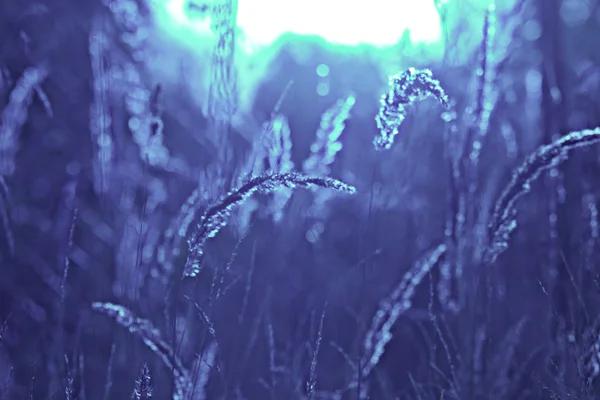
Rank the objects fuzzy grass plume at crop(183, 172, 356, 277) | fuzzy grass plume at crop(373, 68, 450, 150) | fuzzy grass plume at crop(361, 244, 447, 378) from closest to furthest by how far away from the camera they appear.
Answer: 1. fuzzy grass plume at crop(183, 172, 356, 277)
2. fuzzy grass plume at crop(373, 68, 450, 150)
3. fuzzy grass plume at crop(361, 244, 447, 378)

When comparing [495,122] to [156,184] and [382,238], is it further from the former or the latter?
[156,184]

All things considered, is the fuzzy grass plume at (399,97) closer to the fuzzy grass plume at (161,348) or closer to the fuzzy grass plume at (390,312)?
the fuzzy grass plume at (390,312)

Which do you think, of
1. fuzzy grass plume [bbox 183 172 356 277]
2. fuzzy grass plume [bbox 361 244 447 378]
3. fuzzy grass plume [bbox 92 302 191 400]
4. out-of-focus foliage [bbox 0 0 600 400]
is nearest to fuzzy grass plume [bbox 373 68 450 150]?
out-of-focus foliage [bbox 0 0 600 400]

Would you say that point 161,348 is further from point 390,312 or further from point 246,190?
point 390,312

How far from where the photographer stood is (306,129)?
310 centimetres

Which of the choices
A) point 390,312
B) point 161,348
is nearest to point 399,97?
point 390,312

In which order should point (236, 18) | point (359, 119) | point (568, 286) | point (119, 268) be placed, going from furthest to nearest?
point (359, 119) → point (119, 268) → point (568, 286) → point (236, 18)

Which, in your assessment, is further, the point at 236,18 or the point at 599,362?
the point at 236,18

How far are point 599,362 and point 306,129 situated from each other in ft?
6.84

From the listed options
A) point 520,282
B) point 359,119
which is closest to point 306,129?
point 359,119

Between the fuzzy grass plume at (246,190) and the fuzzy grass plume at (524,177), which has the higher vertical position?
the fuzzy grass plume at (524,177)

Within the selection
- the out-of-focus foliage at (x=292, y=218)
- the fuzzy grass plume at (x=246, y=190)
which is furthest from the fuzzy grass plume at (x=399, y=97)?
the fuzzy grass plume at (x=246, y=190)

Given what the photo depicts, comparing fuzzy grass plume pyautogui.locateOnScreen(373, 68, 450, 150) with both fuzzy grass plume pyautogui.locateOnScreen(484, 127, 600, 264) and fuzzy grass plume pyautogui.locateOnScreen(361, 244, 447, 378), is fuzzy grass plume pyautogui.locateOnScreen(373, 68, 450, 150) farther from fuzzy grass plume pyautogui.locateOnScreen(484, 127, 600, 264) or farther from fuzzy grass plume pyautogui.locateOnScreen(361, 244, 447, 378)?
fuzzy grass plume pyautogui.locateOnScreen(361, 244, 447, 378)

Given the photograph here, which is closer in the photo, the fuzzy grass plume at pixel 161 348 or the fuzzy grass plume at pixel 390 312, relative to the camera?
the fuzzy grass plume at pixel 161 348
